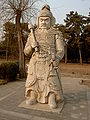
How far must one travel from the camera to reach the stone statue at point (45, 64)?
4.50 m

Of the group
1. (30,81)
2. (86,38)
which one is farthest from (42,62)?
(86,38)

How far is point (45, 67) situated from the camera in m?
4.52

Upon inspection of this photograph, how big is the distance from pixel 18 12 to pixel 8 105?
21.7 feet

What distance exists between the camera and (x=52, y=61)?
14.7 feet

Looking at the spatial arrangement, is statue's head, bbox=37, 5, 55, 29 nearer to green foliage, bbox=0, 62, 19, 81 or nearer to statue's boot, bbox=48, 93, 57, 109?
statue's boot, bbox=48, 93, 57, 109

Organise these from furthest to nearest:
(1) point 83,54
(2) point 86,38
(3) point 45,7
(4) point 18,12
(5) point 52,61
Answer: (1) point 83,54 < (2) point 86,38 < (4) point 18,12 < (3) point 45,7 < (5) point 52,61

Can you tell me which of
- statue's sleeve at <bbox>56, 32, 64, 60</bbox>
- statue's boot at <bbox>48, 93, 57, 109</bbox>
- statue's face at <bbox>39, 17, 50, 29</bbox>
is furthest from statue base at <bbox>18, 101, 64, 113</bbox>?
statue's face at <bbox>39, 17, 50, 29</bbox>

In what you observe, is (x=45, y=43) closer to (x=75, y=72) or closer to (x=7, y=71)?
(x=7, y=71)

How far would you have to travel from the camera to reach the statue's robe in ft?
14.8

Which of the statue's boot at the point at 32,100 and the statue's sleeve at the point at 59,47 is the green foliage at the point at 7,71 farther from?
the statue's sleeve at the point at 59,47

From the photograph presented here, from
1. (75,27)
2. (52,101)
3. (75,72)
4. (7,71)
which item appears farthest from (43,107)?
(75,27)

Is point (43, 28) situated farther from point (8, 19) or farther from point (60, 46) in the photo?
point (8, 19)

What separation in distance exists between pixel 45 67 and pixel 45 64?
7 centimetres

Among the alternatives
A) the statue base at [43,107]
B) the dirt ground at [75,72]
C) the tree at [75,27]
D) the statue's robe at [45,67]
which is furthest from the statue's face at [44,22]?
the tree at [75,27]
